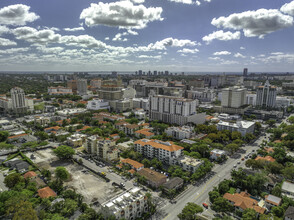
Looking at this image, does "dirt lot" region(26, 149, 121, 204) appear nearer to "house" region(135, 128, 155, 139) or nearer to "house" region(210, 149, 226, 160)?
"house" region(135, 128, 155, 139)

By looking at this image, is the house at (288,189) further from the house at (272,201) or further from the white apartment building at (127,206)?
the white apartment building at (127,206)

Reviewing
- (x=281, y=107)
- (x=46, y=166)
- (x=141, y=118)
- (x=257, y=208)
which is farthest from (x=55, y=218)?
(x=281, y=107)

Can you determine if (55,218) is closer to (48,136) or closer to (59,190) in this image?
(59,190)

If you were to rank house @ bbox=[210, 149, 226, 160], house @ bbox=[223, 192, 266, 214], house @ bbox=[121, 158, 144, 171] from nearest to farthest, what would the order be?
house @ bbox=[223, 192, 266, 214] → house @ bbox=[121, 158, 144, 171] → house @ bbox=[210, 149, 226, 160]

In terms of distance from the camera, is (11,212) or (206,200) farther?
(206,200)

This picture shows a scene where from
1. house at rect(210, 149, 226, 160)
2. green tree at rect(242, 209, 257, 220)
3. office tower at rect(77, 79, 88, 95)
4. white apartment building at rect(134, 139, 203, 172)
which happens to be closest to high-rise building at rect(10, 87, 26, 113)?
office tower at rect(77, 79, 88, 95)
